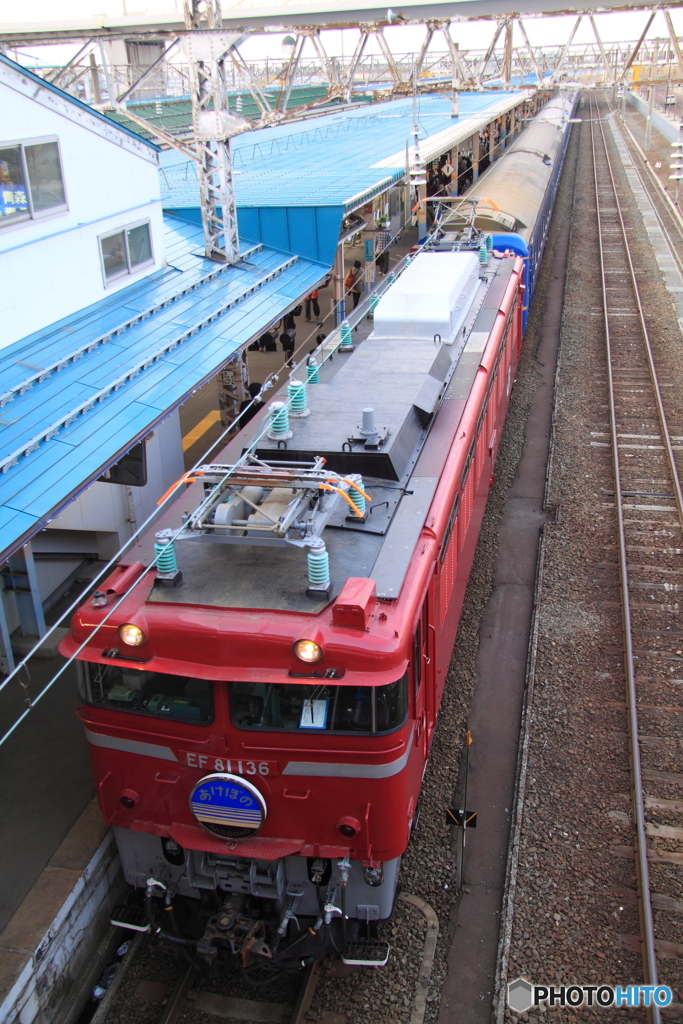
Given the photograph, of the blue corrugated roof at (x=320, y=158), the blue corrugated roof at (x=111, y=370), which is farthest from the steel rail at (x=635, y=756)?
the blue corrugated roof at (x=320, y=158)

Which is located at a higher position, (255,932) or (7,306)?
(7,306)

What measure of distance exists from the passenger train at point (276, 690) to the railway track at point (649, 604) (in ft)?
7.94

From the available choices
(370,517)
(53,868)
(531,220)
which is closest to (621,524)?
(370,517)

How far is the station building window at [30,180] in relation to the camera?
33.5 ft

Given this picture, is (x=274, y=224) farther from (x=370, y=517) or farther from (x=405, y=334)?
(x=370, y=517)

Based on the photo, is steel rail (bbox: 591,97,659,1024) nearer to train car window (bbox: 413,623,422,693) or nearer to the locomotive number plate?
train car window (bbox: 413,623,422,693)

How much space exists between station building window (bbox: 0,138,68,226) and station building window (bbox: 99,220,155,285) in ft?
4.06

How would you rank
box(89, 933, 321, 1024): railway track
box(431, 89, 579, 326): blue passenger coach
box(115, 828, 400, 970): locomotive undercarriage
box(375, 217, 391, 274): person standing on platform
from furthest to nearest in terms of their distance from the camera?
1. box(375, 217, 391, 274): person standing on platform
2. box(431, 89, 579, 326): blue passenger coach
3. box(89, 933, 321, 1024): railway track
4. box(115, 828, 400, 970): locomotive undercarriage

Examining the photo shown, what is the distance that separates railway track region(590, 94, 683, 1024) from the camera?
24.9 feet

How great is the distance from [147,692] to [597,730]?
5.33m

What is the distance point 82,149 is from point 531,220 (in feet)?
40.1

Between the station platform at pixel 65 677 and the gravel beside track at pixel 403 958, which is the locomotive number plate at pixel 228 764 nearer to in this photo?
the station platform at pixel 65 677

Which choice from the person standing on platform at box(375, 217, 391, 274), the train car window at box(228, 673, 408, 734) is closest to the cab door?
the train car window at box(228, 673, 408, 734)

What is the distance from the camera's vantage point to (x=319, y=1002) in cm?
670
